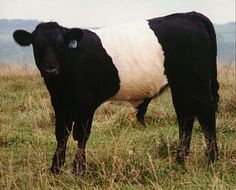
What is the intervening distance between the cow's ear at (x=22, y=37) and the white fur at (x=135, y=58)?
829 mm

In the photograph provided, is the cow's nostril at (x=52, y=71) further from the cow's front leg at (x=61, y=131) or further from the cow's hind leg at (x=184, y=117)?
the cow's hind leg at (x=184, y=117)

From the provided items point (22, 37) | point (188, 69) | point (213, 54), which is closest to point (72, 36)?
point (22, 37)

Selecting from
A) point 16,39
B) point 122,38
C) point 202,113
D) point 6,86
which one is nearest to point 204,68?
point 202,113

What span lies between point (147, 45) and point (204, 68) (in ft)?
2.42

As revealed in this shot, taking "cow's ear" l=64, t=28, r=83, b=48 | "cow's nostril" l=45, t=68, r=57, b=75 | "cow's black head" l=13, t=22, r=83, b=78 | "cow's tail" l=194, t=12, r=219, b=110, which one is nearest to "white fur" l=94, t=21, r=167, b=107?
"cow's ear" l=64, t=28, r=83, b=48

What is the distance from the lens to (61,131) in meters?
6.31

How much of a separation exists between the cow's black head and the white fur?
1.77 feet

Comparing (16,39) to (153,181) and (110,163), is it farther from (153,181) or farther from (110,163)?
(153,181)

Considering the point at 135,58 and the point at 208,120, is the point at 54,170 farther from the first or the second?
the point at 208,120

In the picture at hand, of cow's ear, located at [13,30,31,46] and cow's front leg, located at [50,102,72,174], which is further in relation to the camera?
cow's front leg, located at [50,102,72,174]

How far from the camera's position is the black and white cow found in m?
5.91

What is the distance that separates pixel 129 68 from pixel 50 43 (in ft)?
3.35

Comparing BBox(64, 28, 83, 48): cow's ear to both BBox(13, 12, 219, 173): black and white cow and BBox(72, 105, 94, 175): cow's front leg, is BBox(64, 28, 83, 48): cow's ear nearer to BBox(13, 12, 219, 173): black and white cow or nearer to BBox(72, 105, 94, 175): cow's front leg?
BBox(13, 12, 219, 173): black and white cow

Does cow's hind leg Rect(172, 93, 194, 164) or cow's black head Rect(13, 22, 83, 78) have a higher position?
cow's black head Rect(13, 22, 83, 78)
